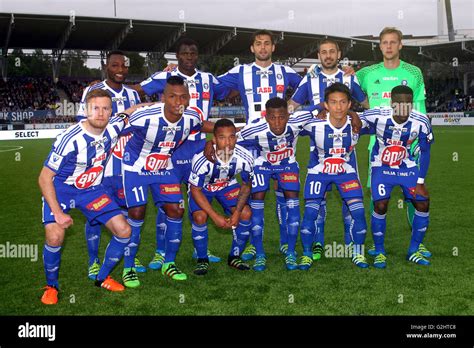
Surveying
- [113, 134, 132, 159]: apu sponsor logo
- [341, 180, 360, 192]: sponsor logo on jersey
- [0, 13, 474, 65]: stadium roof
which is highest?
[0, 13, 474, 65]: stadium roof

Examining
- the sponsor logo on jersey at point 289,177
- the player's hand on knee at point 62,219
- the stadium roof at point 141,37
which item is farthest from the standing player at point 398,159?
the stadium roof at point 141,37

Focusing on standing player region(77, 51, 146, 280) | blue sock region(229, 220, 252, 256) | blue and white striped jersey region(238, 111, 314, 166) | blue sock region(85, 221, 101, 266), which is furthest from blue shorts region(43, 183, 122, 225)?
blue and white striped jersey region(238, 111, 314, 166)

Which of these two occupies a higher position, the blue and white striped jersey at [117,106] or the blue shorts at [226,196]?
the blue and white striped jersey at [117,106]

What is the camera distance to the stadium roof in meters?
30.3

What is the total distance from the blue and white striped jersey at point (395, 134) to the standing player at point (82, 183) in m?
2.69

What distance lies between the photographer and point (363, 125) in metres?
5.77

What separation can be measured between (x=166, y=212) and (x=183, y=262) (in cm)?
85

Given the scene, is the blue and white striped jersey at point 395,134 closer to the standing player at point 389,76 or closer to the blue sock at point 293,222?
the standing player at point 389,76

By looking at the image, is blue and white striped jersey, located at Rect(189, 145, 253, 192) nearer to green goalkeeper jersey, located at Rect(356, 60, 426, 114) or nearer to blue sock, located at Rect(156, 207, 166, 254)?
blue sock, located at Rect(156, 207, 166, 254)

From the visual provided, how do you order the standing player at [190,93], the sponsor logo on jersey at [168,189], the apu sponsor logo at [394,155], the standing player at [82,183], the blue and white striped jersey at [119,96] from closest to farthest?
1. the standing player at [82,183]
2. the sponsor logo on jersey at [168,189]
3. the apu sponsor logo at [394,155]
4. the standing player at [190,93]
5. the blue and white striped jersey at [119,96]

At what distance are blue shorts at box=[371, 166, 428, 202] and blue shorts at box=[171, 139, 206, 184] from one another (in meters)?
1.98

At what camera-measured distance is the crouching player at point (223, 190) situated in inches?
215
